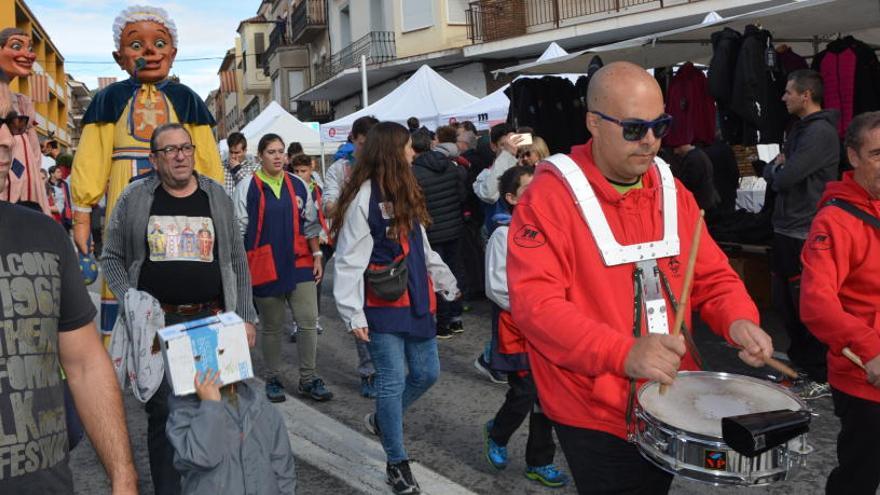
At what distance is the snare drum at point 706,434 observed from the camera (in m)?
2.29

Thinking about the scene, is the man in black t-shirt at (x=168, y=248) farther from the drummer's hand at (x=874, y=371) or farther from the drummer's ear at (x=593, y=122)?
the drummer's hand at (x=874, y=371)

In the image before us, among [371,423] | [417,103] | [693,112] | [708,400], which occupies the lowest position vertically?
[371,423]

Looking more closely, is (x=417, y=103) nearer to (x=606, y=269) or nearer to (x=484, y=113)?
(x=484, y=113)

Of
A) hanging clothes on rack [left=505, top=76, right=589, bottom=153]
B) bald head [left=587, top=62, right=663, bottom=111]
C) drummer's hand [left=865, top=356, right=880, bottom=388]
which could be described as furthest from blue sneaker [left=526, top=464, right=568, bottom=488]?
hanging clothes on rack [left=505, top=76, right=589, bottom=153]

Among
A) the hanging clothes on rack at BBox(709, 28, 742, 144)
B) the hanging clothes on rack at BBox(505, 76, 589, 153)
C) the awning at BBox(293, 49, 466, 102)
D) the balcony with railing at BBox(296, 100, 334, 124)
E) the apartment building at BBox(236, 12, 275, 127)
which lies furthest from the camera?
the apartment building at BBox(236, 12, 275, 127)

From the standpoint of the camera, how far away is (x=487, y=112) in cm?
1266

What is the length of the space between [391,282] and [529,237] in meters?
2.01

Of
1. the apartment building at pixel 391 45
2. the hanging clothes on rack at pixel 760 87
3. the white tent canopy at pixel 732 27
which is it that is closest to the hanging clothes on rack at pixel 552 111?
the white tent canopy at pixel 732 27

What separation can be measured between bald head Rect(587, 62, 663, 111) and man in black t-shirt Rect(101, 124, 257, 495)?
2.00 metres

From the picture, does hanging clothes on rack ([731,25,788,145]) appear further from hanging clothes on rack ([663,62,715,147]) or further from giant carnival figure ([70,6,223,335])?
giant carnival figure ([70,6,223,335])

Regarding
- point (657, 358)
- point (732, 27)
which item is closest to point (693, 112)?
point (732, 27)

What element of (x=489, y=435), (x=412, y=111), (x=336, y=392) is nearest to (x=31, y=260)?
(x=489, y=435)

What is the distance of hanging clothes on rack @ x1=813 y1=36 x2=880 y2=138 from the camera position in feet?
23.3

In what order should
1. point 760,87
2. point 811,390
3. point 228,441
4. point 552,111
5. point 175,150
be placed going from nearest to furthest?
point 228,441 < point 175,150 < point 811,390 < point 760,87 < point 552,111
